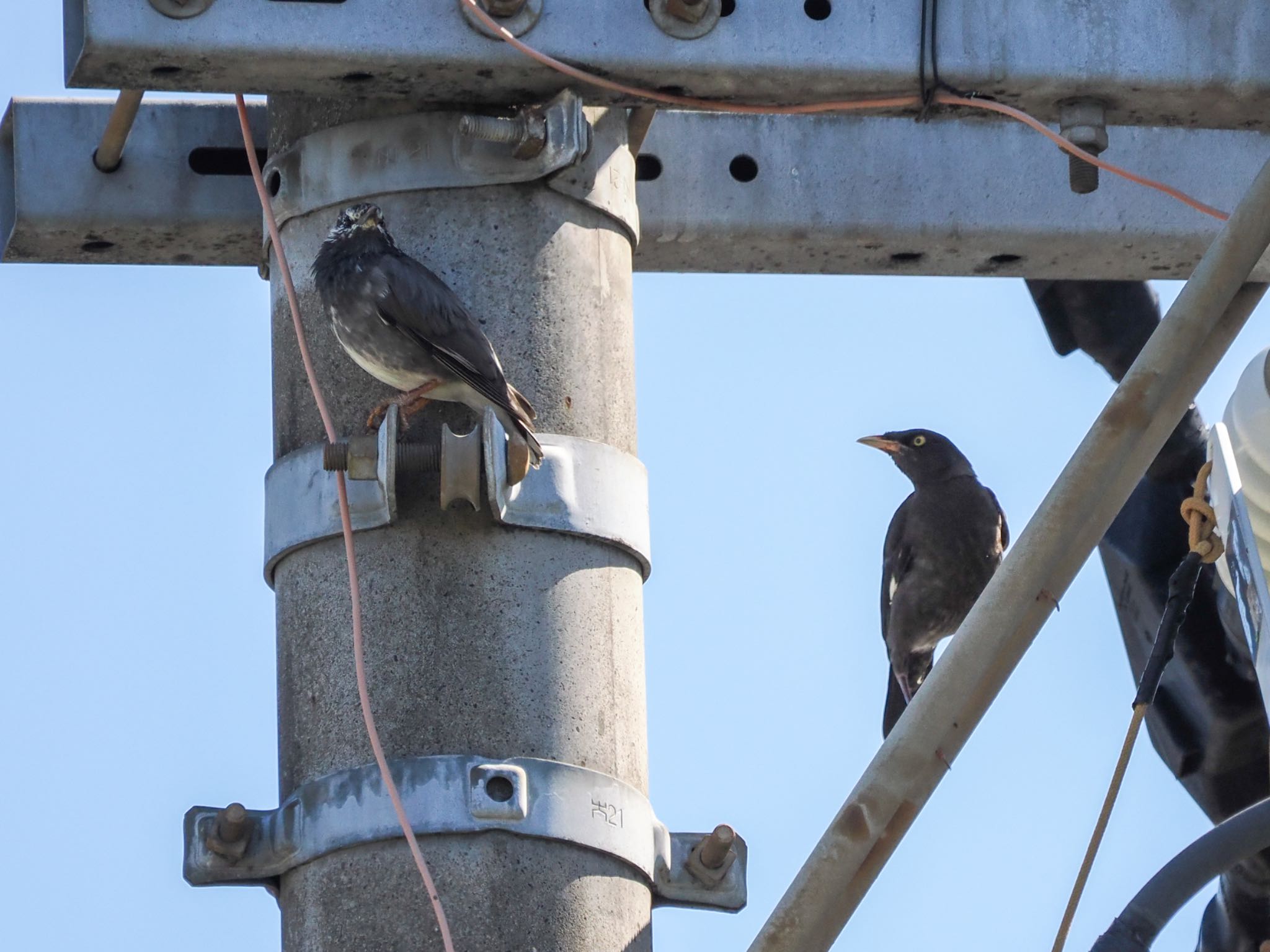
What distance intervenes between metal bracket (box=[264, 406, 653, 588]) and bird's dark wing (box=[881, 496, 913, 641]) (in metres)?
3.58

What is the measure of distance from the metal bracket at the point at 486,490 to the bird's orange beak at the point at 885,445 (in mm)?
3990

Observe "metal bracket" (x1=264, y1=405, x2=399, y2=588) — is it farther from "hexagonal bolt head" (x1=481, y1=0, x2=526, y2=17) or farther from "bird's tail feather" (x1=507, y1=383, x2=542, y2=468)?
"hexagonal bolt head" (x1=481, y1=0, x2=526, y2=17)

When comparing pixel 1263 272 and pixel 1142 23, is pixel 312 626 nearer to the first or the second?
pixel 1142 23

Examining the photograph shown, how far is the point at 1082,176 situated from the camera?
4730 mm

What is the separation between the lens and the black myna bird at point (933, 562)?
7727mm

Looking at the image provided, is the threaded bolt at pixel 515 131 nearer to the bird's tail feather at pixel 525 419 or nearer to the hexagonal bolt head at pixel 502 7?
the hexagonal bolt head at pixel 502 7

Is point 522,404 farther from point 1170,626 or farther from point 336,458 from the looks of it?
point 1170,626

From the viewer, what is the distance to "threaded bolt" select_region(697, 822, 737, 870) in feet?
13.8

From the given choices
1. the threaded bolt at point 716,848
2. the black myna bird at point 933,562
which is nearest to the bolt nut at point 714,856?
the threaded bolt at point 716,848

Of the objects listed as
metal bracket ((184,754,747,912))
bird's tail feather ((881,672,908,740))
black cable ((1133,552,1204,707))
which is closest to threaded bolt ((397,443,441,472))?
metal bracket ((184,754,747,912))

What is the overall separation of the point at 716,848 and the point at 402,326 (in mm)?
1038

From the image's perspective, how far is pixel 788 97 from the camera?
15.1ft

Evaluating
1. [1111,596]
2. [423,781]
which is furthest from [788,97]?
[1111,596]

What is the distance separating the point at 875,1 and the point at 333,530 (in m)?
1.32
